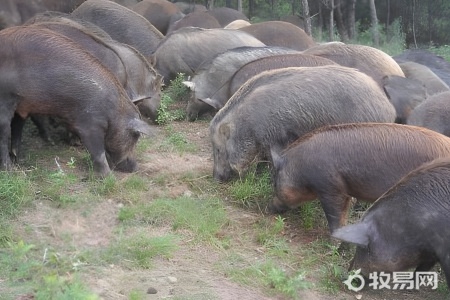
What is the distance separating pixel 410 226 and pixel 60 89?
3.38 meters

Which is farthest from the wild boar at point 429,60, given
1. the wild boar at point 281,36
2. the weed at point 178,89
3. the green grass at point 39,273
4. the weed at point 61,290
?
the weed at point 61,290

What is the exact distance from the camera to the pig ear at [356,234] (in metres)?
5.12

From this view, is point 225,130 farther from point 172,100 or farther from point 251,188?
point 172,100

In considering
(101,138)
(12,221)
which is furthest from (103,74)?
(12,221)

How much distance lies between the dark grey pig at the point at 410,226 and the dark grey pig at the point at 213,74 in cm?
443

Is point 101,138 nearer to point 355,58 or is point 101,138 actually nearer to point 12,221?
point 12,221

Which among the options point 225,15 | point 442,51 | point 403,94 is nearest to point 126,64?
point 403,94

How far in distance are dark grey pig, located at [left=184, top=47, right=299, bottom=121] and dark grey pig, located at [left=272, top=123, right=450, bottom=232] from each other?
3.38 m

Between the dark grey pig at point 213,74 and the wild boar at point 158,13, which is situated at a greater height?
the dark grey pig at point 213,74

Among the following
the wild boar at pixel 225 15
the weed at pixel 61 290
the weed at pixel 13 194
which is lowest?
the wild boar at pixel 225 15

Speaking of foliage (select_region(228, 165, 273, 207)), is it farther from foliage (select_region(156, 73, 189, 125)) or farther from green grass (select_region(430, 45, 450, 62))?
green grass (select_region(430, 45, 450, 62))

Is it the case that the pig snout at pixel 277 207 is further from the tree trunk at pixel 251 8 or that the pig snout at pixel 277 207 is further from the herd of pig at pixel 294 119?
the tree trunk at pixel 251 8

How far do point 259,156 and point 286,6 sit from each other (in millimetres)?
12732

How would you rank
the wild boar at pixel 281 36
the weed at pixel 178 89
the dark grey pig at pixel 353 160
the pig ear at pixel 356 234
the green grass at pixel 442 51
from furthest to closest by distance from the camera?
the green grass at pixel 442 51 → the wild boar at pixel 281 36 → the weed at pixel 178 89 → the dark grey pig at pixel 353 160 → the pig ear at pixel 356 234
